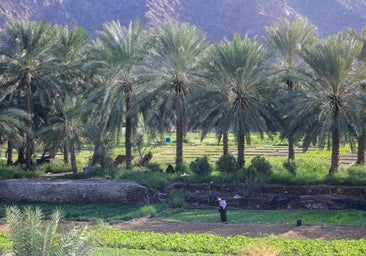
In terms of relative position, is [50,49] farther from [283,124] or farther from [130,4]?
[130,4]

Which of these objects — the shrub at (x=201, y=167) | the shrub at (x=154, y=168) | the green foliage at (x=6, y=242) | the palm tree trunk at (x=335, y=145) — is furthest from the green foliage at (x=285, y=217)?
the shrub at (x=154, y=168)

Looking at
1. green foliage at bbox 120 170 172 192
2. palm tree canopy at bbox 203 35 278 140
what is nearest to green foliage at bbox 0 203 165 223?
green foliage at bbox 120 170 172 192

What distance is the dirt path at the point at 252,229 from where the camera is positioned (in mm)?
18234

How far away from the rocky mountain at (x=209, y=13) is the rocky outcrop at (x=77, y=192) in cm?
10447

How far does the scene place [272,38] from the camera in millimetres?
30547

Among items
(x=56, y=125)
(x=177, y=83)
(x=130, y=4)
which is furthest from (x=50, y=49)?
(x=130, y=4)

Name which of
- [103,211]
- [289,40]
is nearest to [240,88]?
[289,40]

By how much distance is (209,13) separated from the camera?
467 ft

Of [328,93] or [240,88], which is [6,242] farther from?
[328,93]

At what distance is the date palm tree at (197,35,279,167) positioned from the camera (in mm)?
27141

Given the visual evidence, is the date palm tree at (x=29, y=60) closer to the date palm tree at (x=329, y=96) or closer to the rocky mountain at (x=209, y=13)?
the date palm tree at (x=329, y=96)

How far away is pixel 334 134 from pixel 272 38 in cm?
685

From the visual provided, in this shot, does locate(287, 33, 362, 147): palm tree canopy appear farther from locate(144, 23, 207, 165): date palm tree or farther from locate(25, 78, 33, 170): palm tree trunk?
locate(25, 78, 33, 170): palm tree trunk

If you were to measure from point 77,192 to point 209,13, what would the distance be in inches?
4692
